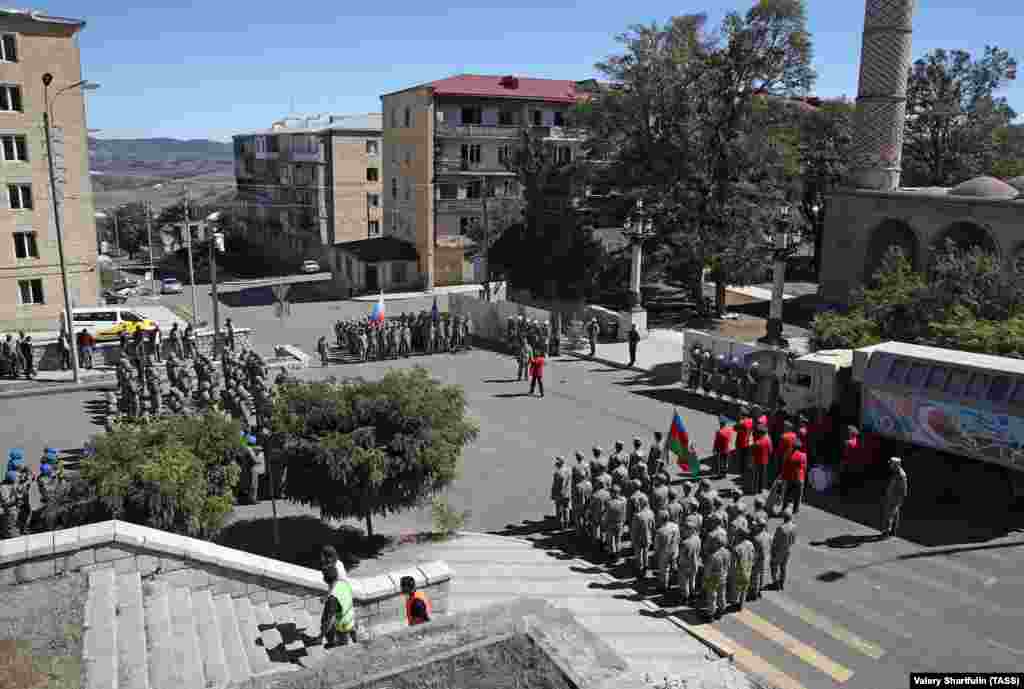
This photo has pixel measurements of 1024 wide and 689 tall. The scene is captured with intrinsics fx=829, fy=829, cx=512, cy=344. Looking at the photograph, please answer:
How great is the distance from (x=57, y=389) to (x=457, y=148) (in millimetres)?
29468

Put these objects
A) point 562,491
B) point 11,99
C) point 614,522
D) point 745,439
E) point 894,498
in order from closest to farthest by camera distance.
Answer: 1. point 614,522
2. point 894,498
3. point 562,491
4. point 745,439
5. point 11,99

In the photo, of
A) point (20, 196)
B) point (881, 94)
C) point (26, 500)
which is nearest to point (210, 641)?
point (26, 500)

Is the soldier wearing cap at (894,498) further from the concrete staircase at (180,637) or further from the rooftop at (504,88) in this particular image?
the rooftop at (504,88)

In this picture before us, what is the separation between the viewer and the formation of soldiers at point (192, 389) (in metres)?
18.0

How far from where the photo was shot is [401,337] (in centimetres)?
2748

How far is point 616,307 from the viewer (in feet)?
131

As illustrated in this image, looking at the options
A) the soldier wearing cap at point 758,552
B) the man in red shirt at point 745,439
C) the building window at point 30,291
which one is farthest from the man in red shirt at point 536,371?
the building window at point 30,291

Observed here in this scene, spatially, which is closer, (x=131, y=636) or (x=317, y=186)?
(x=131, y=636)

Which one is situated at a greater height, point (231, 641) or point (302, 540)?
point (231, 641)

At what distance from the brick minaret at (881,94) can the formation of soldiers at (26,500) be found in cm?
3229

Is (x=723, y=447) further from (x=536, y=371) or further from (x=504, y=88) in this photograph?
(x=504, y=88)

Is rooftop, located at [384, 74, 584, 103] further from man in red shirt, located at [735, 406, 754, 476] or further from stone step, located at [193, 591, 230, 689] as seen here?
stone step, located at [193, 591, 230, 689]

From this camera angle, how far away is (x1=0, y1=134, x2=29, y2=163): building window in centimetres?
3045

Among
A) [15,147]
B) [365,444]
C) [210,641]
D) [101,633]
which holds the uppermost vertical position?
[15,147]
